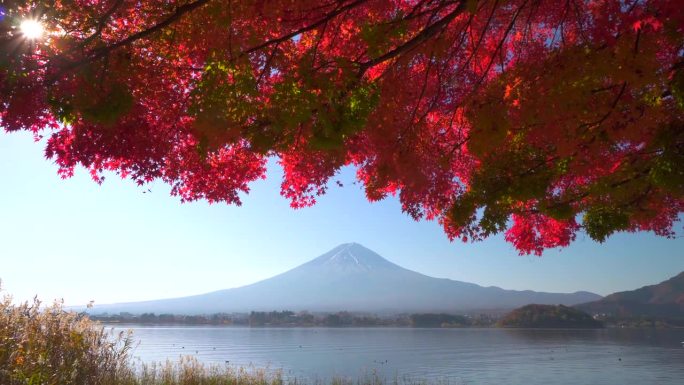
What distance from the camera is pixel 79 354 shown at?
8.23m

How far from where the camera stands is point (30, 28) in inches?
180

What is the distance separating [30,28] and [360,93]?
312 centimetres

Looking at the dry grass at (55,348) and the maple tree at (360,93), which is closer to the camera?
the maple tree at (360,93)

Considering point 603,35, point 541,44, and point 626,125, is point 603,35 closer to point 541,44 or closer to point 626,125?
point 626,125

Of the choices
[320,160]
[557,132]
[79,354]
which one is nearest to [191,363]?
Answer: [79,354]

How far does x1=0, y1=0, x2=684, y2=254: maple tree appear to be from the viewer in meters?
4.75

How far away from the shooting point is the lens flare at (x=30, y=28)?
4504mm

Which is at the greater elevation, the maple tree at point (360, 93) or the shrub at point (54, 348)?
the maple tree at point (360, 93)

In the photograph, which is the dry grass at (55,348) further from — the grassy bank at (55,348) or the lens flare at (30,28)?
the lens flare at (30,28)

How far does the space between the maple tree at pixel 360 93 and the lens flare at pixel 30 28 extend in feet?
0.15

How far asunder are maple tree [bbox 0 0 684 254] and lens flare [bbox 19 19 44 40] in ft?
0.15

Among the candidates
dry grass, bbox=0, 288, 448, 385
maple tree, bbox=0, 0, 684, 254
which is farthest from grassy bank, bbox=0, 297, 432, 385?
maple tree, bbox=0, 0, 684, 254

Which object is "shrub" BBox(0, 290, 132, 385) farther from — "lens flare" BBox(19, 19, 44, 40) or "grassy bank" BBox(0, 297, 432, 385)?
"lens flare" BBox(19, 19, 44, 40)

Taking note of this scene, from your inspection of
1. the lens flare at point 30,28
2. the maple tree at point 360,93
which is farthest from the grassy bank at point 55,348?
the lens flare at point 30,28
